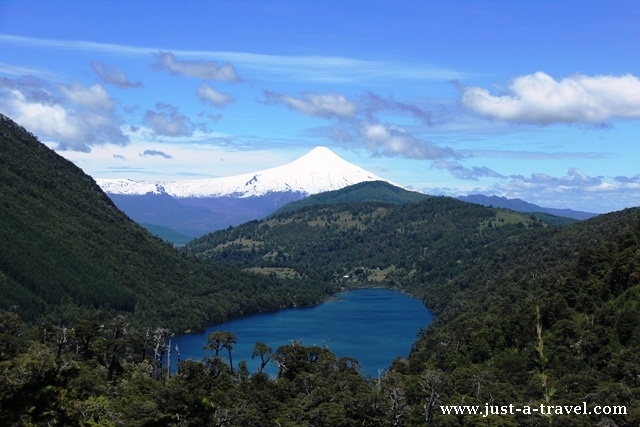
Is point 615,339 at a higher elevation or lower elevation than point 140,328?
higher

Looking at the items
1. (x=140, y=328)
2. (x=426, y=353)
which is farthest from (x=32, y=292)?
(x=426, y=353)

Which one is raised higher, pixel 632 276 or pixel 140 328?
pixel 632 276

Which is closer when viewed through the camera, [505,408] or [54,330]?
[505,408]

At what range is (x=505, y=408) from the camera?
64500 millimetres

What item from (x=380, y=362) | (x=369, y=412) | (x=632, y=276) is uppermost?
(x=632, y=276)

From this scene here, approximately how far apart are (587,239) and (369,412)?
135941 millimetres

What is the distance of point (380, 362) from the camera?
156 m

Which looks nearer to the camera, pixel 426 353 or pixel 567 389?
pixel 567 389

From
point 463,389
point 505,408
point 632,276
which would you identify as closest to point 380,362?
point 632,276

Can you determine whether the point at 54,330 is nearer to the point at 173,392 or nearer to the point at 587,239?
the point at 173,392

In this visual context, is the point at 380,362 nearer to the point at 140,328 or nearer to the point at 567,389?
the point at 140,328

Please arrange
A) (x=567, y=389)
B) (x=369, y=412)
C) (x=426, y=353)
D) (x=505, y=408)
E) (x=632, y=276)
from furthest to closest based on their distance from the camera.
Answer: (x=426, y=353) < (x=632, y=276) < (x=567, y=389) < (x=369, y=412) < (x=505, y=408)

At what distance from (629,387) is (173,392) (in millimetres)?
47048

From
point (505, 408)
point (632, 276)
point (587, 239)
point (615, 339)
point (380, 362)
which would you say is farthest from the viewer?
point (587, 239)
